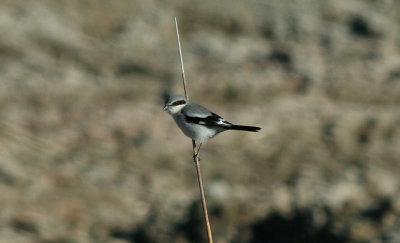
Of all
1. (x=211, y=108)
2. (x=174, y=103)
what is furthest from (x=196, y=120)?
(x=211, y=108)

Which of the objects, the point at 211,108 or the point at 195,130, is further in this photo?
the point at 211,108

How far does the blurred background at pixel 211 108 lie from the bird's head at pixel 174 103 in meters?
5.72

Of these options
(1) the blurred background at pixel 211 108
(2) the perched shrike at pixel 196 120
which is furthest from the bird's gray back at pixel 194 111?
(1) the blurred background at pixel 211 108

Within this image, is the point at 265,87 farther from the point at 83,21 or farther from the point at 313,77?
the point at 83,21

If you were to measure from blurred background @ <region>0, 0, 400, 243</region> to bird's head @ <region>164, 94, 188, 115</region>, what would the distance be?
5721 millimetres

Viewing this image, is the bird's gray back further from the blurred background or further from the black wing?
the blurred background

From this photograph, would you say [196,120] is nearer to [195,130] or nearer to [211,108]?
[195,130]

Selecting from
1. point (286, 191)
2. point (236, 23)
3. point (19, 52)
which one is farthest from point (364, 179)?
point (19, 52)

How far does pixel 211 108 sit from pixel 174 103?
7802mm

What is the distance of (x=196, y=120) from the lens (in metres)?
5.08

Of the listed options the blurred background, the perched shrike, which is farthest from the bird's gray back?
the blurred background

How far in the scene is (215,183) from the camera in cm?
1139

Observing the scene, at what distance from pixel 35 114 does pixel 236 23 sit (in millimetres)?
5436

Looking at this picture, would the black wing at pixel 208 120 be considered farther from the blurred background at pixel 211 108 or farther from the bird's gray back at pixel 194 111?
the blurred background at pixel 211 108
